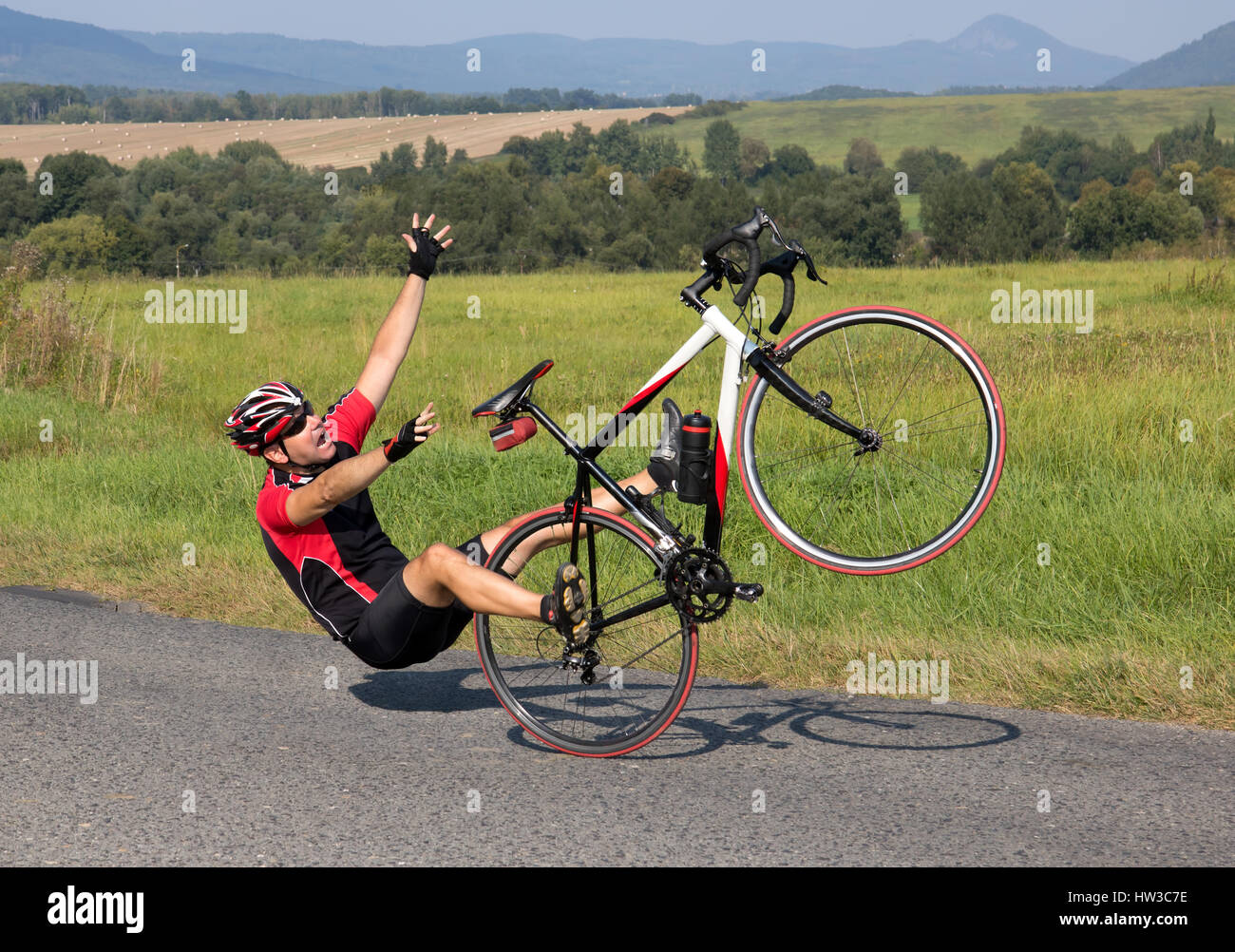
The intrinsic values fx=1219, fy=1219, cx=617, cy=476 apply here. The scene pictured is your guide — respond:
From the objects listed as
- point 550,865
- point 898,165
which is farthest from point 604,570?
point 898,165

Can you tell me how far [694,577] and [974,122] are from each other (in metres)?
191

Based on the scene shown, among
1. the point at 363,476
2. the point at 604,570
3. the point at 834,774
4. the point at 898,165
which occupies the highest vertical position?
the point at 898,165

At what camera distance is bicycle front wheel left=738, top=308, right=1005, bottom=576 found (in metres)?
4.70

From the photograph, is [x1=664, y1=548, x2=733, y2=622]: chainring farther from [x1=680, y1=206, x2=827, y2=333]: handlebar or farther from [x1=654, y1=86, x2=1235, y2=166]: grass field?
[x1=654, y1=86, x2=1235, y2=166]: grass field

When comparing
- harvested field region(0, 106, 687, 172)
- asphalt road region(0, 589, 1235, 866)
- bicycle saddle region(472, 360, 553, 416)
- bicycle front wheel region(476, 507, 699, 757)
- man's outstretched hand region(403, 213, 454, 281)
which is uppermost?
harvested field region(0, 106, 687, 172)

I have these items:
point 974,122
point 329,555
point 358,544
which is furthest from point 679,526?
point 974,122

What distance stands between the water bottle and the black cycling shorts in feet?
3.44

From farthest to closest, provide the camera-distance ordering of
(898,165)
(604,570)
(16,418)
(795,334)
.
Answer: (898,165) < (16,418) < (604,570) < (795,334)

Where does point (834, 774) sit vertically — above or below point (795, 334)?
below

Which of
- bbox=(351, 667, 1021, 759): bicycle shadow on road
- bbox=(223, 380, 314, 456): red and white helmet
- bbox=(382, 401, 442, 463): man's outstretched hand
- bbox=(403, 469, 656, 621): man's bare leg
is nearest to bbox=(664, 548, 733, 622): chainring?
bbox=(403, 469, 656, 621): man's bare leg

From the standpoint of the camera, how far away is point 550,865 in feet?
13.1

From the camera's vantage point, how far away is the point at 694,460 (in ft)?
15.3
